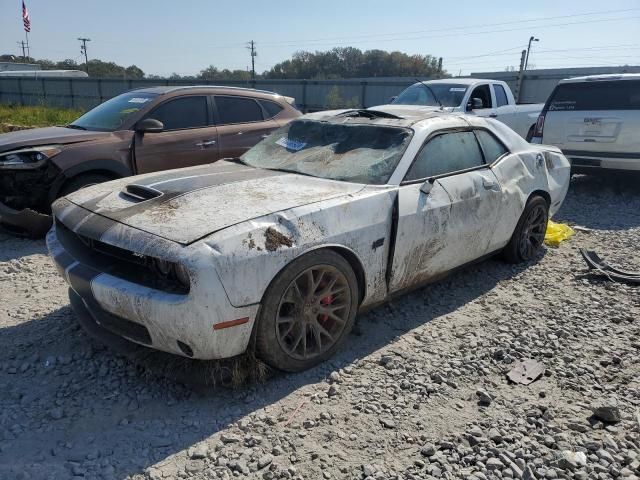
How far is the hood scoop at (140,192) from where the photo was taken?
11.1ft

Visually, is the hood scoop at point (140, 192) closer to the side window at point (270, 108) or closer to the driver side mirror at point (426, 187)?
the driver side mirror at point (426, 187)

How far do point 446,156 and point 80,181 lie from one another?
12.8 ft

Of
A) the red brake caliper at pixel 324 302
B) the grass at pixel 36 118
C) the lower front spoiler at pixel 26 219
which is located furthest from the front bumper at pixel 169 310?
the grass at pixel 36 118

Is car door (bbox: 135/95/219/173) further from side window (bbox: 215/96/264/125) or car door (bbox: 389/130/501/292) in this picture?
car door (bbox: 389/130/501/292)

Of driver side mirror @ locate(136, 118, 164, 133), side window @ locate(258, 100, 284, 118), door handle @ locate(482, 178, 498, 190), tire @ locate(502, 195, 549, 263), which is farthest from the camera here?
side window @ locate(258, 100, 284, 118)

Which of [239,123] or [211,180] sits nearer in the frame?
[211,180]

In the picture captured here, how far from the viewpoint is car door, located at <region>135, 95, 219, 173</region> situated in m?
6.04

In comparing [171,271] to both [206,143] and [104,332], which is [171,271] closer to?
[104,332]

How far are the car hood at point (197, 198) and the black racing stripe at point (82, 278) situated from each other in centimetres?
23

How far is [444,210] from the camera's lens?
390 centimetres

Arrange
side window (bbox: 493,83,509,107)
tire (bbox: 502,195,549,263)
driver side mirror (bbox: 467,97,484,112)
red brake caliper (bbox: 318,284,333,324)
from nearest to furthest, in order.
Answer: red brake caliper (bbox: 318,284,333,324)
tire (bbox: 502,195,549,263)
driver side mirror (bbox: 467,97,484,112)
side window (bbox: 493,83,509,107)

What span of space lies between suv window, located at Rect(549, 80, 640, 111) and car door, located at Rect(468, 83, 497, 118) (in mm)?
1627

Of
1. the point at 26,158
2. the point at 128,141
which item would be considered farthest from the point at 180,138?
the point at 26,158

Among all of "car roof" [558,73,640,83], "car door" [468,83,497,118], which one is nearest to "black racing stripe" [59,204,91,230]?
"car roof" [558,73,640,83]
